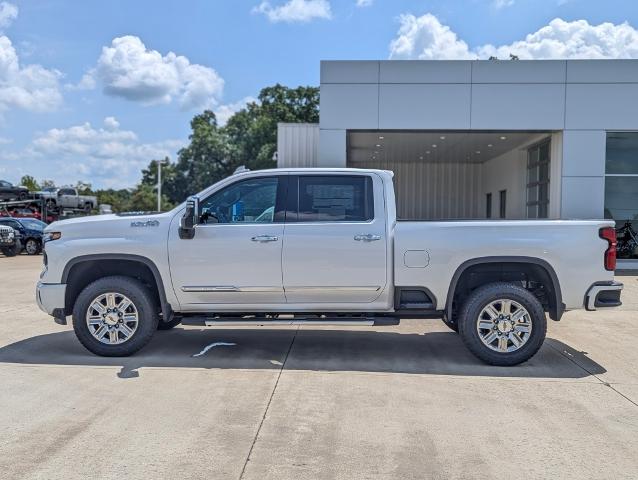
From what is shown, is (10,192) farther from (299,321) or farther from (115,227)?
(299,321)

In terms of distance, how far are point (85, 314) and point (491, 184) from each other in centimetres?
2212

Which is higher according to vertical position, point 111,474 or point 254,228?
point 254,228

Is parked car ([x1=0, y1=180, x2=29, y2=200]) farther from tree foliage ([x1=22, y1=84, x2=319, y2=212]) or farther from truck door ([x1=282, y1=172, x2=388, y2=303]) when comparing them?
truck door ([x1=282, y1=172, x2=388, y2=303])

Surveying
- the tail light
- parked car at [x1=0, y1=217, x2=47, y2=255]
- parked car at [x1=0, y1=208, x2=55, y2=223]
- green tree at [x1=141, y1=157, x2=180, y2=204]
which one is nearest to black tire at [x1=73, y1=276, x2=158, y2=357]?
the tail light

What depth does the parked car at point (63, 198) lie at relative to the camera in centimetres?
3282

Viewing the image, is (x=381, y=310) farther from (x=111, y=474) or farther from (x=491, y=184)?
(x=491, y=184)

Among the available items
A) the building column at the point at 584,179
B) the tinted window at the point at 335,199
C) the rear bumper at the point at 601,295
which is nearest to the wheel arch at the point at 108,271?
the tinted window at the point at 335,199

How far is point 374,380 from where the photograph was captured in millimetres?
5469

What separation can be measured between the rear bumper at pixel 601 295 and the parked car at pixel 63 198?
32.5 metres

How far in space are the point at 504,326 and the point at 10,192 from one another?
30.7 meters

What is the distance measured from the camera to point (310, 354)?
6449mm

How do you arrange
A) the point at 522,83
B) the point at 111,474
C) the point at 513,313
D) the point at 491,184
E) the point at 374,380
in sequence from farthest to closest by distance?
the point at 491,184 < the point at 522,83 < the point at 513,313 < the point at 374,380 < the point at 111,474

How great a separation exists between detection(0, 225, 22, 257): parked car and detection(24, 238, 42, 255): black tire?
114cm

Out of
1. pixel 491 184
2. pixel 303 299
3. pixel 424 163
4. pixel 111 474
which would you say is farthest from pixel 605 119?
pixel 111 474
